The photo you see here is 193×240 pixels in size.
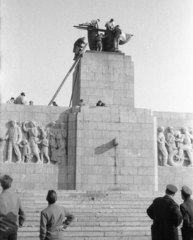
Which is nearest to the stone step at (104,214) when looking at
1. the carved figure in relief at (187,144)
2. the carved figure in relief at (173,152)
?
the carved figure in relief at (173,152)

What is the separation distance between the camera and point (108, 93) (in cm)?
1962

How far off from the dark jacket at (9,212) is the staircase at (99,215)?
463 cm

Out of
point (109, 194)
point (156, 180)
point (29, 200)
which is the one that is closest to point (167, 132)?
point (156, 180)

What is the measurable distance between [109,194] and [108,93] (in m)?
6.13

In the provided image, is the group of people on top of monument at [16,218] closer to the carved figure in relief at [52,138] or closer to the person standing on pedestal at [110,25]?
the carved figure in relief at [52,138]

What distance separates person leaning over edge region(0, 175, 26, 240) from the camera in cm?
564

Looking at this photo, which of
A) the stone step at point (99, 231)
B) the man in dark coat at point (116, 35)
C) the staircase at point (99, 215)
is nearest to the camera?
the stone step at point (99, 231)

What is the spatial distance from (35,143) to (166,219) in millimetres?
11737

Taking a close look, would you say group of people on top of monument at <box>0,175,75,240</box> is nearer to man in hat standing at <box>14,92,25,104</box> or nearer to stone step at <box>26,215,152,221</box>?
stone step at <box>26,215,152,221</box>

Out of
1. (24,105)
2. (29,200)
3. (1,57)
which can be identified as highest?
(1,57)

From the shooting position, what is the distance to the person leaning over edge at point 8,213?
222 inches

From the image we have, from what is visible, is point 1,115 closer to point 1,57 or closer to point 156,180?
point 1,57

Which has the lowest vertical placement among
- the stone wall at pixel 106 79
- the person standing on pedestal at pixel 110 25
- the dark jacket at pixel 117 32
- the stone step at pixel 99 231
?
the stone step at pixel 99 231

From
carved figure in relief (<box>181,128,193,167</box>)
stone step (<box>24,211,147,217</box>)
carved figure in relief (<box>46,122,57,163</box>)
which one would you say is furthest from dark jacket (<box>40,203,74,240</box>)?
carved figure in relief (<box>181,128,193,167</box>)
